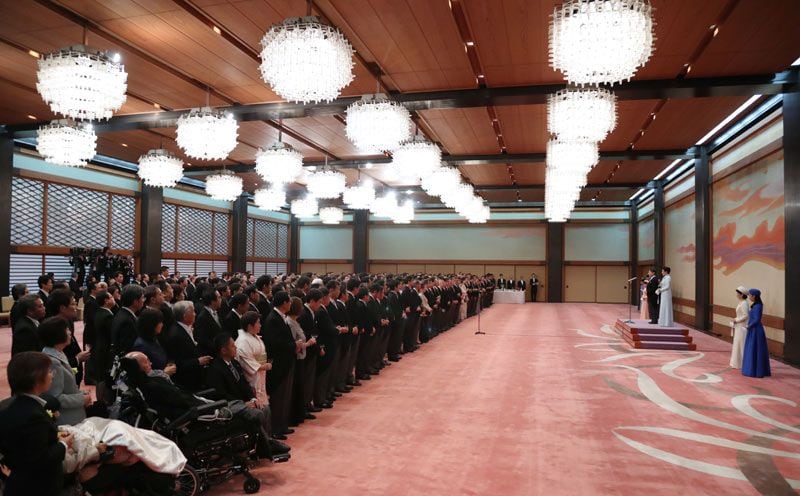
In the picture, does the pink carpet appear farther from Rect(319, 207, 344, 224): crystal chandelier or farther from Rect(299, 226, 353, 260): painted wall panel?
Rect(299, 226, 353, 260): painted wall panel

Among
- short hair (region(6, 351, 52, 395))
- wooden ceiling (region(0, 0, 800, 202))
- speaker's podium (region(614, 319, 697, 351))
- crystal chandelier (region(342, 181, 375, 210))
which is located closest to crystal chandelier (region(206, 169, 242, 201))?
wooden ceiling (region(0, 0, 800, 202))

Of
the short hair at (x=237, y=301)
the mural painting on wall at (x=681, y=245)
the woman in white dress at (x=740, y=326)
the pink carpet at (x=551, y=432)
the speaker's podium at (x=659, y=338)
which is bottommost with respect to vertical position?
the pink carpet at (x=551, y=432)

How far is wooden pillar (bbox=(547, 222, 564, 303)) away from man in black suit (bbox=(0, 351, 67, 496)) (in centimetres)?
2361

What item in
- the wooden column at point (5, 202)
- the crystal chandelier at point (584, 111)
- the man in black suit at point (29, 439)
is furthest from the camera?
the wooden column at point (5, 202)

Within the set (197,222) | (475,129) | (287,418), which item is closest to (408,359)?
(287,418)

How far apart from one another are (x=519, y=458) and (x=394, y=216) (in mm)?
11121

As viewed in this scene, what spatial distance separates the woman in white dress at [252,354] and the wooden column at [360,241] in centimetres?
2155

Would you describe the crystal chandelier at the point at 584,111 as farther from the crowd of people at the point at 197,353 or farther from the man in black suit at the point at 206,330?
the man in black suit at the point at 206,330

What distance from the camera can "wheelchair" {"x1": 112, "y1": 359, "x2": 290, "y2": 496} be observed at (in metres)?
3.45

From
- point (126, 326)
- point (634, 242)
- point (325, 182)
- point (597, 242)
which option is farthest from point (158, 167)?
point (634, 242)

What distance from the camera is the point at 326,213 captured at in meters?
16.0

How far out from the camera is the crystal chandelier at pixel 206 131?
6.07 m

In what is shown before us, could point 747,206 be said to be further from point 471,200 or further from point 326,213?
point 326,213

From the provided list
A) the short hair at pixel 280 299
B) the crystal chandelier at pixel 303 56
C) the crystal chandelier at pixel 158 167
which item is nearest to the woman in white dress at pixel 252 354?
the short hair at pixel 280 299
